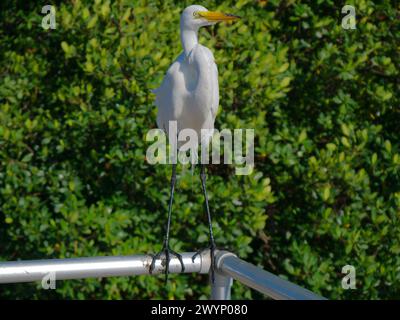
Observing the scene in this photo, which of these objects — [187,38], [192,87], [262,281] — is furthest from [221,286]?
[187,38]

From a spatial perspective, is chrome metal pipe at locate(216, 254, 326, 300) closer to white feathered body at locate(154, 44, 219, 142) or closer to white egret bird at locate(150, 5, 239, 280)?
white egret bird at locate(150, 5, 239, 280)

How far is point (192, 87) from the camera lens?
7.87ft

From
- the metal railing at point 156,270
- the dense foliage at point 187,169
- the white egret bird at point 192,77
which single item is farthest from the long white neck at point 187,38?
the dense foliage at point 187,169

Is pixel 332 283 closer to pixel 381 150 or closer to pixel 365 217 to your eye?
pixel 365 217

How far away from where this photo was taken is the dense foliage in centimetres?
345

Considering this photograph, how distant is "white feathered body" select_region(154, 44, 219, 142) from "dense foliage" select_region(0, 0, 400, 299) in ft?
3.30

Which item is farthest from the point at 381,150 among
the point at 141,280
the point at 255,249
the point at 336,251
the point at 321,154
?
the point at 141,280

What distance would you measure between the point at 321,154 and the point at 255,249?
2.68 feet

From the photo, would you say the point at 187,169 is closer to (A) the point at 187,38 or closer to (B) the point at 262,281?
(A) the point at 187,38

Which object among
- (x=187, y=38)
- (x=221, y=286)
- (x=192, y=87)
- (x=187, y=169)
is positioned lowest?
(x=221, y=286)

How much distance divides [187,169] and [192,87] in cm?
116

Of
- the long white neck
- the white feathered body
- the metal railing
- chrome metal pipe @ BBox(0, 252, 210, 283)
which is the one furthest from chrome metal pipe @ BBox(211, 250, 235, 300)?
the long white neck

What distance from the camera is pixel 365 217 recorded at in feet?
11.9

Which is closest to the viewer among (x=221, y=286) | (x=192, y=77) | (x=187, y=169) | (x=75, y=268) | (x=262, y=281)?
(x=262, y=281)
